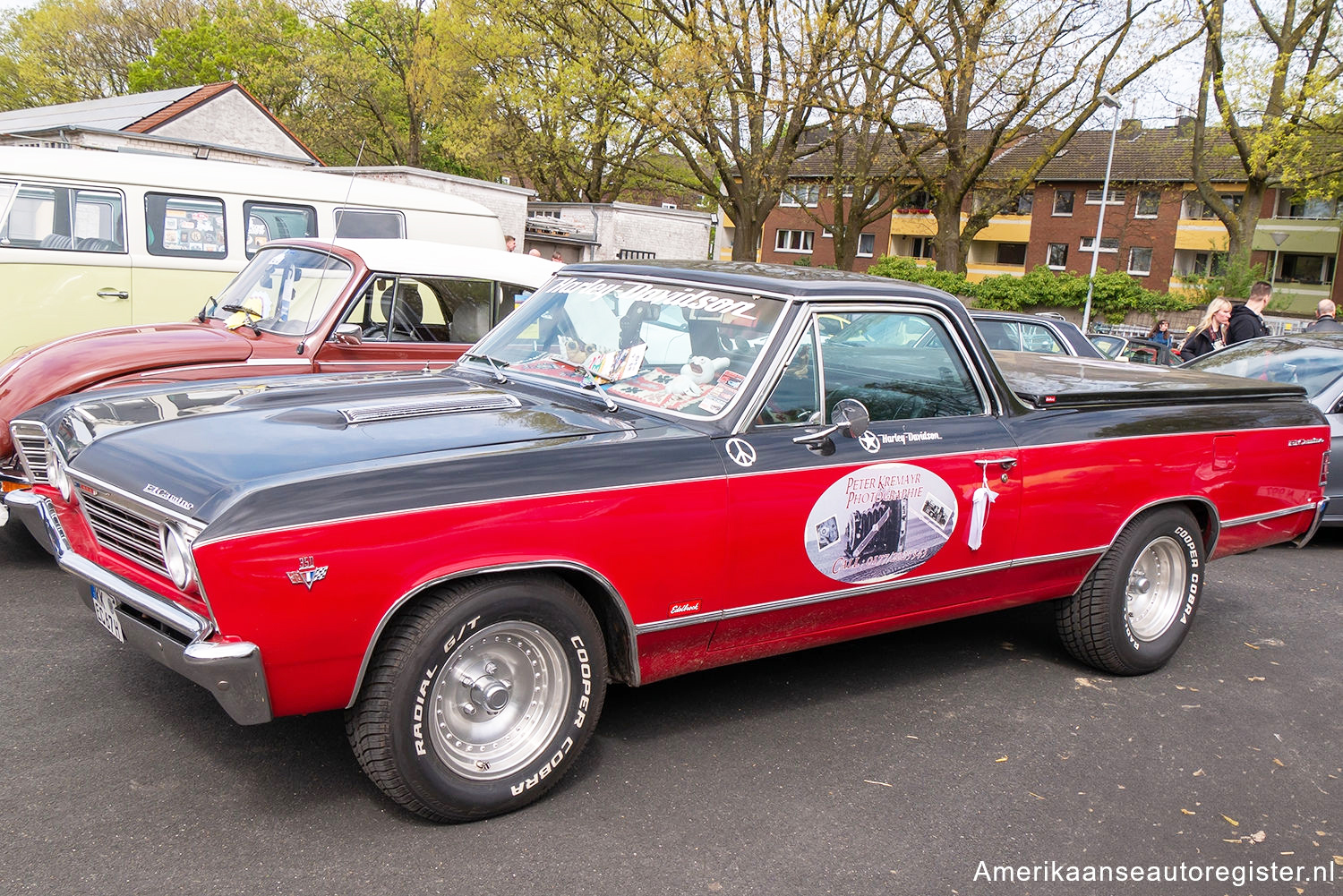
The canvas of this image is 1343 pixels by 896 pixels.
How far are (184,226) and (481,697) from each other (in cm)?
804

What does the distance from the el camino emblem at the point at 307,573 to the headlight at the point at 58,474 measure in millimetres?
1237

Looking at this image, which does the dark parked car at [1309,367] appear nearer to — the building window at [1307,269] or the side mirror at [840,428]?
the side mirror at [840,428]

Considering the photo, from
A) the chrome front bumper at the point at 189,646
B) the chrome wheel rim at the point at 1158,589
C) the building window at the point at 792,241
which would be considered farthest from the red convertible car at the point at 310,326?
the building window at the point at 792,241

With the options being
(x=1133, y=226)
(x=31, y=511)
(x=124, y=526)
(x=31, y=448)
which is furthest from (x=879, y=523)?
(x=1133, y=226)

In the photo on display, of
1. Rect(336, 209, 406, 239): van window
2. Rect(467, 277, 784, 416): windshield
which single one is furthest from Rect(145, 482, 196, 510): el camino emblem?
Rect(336, 209, 406, 239): van window

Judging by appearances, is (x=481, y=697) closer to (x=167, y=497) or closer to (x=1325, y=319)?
(x=167, y=497)

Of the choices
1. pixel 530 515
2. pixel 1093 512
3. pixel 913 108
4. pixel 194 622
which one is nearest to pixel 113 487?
pixel 194 622

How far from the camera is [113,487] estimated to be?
127 inches

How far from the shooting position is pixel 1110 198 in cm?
5334

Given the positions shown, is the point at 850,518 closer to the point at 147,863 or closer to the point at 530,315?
the point at 530,315

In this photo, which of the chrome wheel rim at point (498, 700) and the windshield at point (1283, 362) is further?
the windshield at point (1283, 362)

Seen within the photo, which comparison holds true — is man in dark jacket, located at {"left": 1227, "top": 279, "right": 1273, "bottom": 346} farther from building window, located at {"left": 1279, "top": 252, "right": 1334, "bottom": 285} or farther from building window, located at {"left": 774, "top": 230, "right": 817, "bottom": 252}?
building window, located at {"left": 774, "top": 230, "right": 817, "bottom": 252}

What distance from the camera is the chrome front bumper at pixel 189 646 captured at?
9.19 ft

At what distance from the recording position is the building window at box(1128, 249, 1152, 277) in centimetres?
5416
